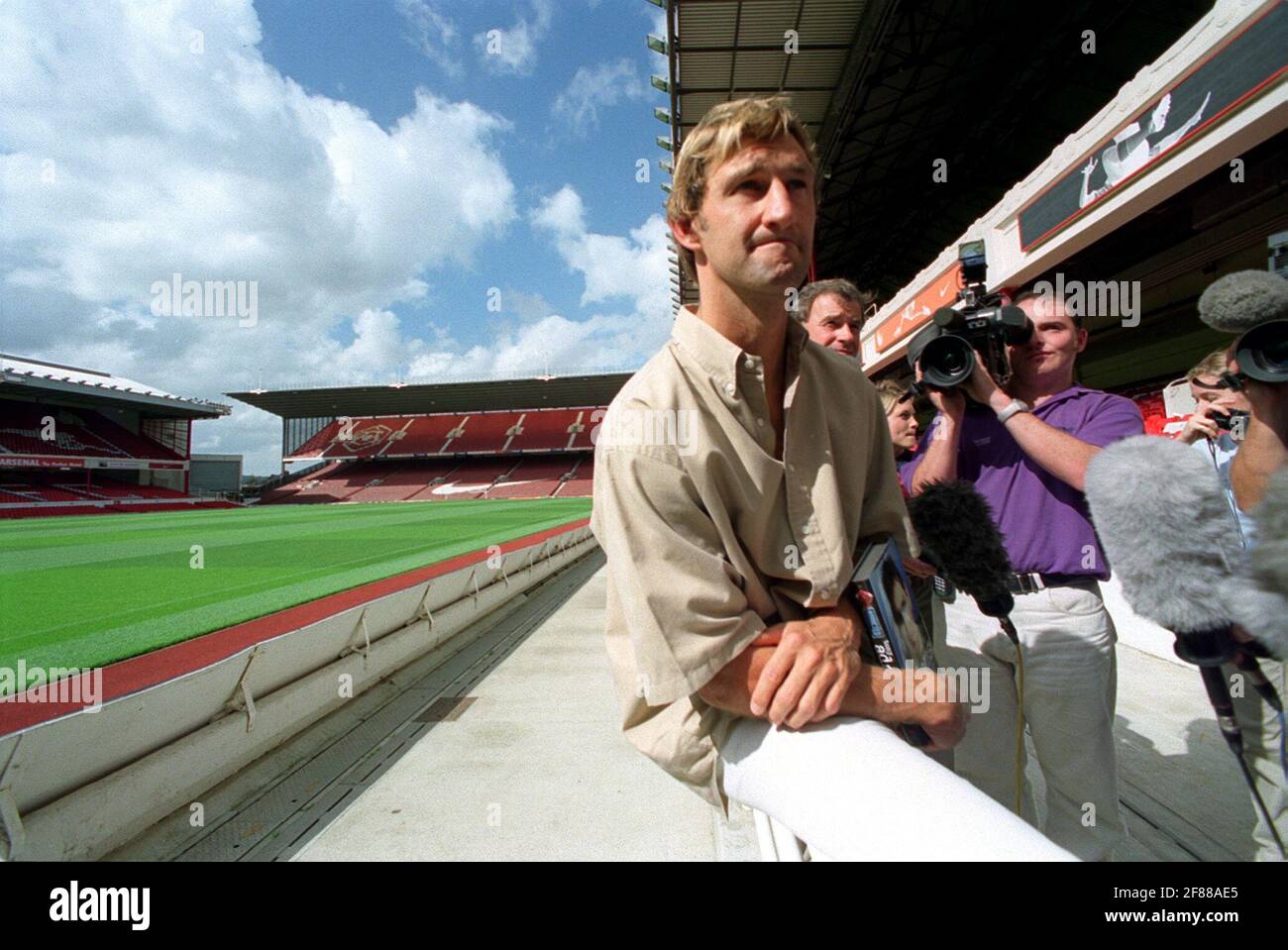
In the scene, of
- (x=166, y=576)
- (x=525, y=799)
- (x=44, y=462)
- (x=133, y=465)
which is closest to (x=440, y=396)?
(x=133, y=465)

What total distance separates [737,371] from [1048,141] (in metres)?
18.7

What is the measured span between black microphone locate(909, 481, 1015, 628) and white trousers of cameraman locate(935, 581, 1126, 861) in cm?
50

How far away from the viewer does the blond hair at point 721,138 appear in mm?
1071

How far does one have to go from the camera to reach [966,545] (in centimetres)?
153

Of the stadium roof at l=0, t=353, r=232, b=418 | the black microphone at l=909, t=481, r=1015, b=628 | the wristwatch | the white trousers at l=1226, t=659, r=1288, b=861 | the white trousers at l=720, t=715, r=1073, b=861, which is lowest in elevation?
the white trousers at l=1226, t=659, r=1288, b=861

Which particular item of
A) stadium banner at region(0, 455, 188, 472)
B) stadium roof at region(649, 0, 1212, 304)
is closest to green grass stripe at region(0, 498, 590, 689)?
stadium roof at region(649, 0, 1212, 304)

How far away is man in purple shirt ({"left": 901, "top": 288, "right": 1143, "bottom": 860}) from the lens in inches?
71.1

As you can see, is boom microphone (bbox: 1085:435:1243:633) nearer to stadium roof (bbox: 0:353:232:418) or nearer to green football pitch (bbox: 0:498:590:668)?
green football pitch (bbox: 0:498:590:668)

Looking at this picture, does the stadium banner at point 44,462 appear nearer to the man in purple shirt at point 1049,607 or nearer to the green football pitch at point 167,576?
the green football pitch at point 167,576

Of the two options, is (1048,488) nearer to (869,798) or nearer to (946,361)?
(946,361)

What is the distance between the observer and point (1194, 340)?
1077cm

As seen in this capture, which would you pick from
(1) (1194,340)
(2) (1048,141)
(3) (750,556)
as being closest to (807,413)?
(3) (750,556)

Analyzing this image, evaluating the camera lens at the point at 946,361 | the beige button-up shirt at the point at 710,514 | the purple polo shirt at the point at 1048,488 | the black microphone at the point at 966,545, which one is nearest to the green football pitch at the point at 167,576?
the beige button-up shirt at the point at 710,514

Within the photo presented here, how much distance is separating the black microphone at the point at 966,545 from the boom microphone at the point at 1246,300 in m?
0.63
